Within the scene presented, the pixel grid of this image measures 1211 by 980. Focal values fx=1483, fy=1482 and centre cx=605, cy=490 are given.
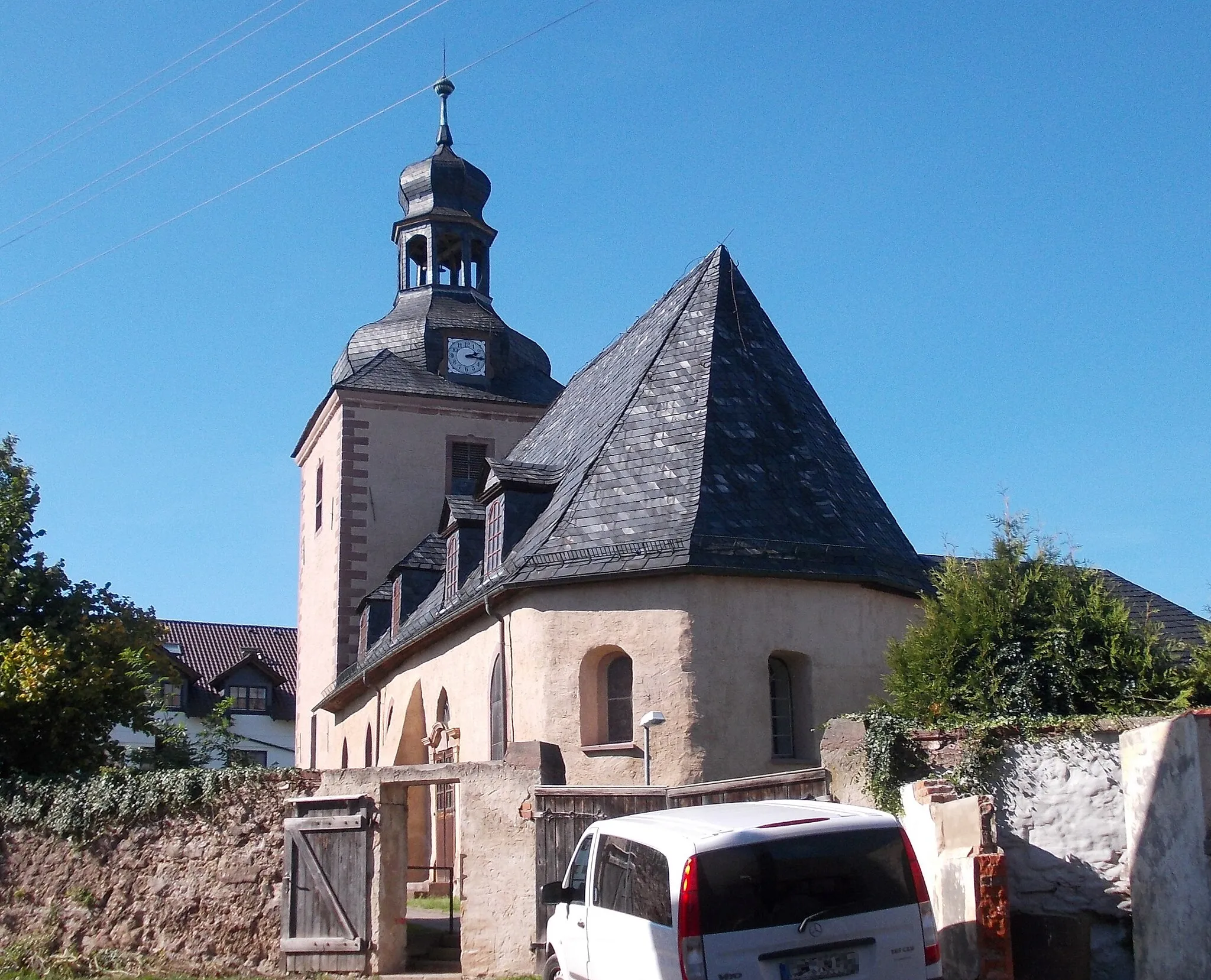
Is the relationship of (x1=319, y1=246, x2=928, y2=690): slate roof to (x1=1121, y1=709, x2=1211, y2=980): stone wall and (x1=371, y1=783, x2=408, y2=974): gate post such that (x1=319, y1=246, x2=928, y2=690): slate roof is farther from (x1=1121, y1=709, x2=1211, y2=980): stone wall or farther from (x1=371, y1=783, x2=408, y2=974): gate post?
(x1=1121, y1=709, x2=1211, y2=980): stone wall

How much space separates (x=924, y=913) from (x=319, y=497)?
3008cm

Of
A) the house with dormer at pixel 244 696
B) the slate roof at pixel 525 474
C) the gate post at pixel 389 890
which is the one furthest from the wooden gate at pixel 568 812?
the house with dormer at pixel 244 696

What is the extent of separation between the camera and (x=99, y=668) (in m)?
20.9

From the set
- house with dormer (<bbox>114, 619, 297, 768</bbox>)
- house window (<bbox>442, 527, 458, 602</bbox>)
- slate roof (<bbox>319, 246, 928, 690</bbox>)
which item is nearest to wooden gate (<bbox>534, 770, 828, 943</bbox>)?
slate roof (<bbox>319, 246, 928, 690</bbox>)

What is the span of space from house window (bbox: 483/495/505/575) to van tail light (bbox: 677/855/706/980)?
12502 millimetres

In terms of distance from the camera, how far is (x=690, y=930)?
897 centimetres

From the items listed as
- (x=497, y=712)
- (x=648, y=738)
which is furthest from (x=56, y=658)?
(x=648, y=738)

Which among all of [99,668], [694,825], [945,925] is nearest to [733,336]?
[99,668]

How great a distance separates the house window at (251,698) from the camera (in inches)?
2018

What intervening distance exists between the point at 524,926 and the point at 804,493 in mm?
8412

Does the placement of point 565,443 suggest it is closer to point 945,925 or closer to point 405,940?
point 405,940

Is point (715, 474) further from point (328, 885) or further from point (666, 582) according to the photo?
point (328, 885)

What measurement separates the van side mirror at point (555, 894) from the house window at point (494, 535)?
33.5ft

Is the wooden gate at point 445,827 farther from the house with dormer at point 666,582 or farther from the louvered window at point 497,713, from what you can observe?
the louvered window at point 497,713
